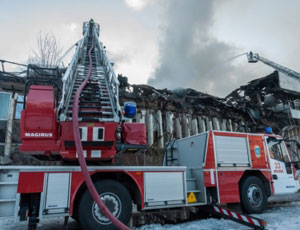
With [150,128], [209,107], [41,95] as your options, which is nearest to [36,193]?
[41,95]

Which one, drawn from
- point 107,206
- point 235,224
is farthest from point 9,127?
point 235,224

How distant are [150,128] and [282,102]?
1514 cm

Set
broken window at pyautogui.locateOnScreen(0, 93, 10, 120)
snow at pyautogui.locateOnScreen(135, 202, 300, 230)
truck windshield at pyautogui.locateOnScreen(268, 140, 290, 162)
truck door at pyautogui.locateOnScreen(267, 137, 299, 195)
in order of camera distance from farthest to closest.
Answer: broken window at pyautogui.locateOnScreen(0, 93, 10, 120) < truck windshield at pyautogui.locateOnScreen(268, 140, 290, 162) < truck door at pyautogui.locateOnScreen(267, 137, 299, 195) < snow at pyautogui.locateOnScreen(135, 202, 300, 230)

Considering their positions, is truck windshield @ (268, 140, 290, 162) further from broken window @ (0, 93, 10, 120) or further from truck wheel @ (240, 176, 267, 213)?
broken window @ (0, 93, 10, 120)

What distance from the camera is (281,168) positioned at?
7457mm

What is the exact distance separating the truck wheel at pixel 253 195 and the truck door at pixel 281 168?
623 mm

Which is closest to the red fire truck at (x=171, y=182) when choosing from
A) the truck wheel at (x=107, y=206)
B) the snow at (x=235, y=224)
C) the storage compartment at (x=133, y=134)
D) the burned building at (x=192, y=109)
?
the truck wheel at (x=107, y=206)

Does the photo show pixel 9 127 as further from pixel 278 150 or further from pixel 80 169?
pixel 278 150

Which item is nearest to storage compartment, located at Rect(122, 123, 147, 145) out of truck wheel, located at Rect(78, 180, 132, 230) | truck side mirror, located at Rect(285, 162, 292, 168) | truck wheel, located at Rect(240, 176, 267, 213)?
truck wheel, located at Rect(78, 180, 132, 230)

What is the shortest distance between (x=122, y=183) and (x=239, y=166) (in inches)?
141

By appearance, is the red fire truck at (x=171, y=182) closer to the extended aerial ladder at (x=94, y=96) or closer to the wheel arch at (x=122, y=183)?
the wheel arch at (x=122, y=183)

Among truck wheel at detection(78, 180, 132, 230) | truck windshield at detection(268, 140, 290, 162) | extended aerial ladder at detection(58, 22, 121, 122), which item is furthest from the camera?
truck windshield at detection(268, 140, 290, 162)

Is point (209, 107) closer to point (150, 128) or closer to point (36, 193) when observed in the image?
point (150, 128)

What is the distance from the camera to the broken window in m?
11.3
